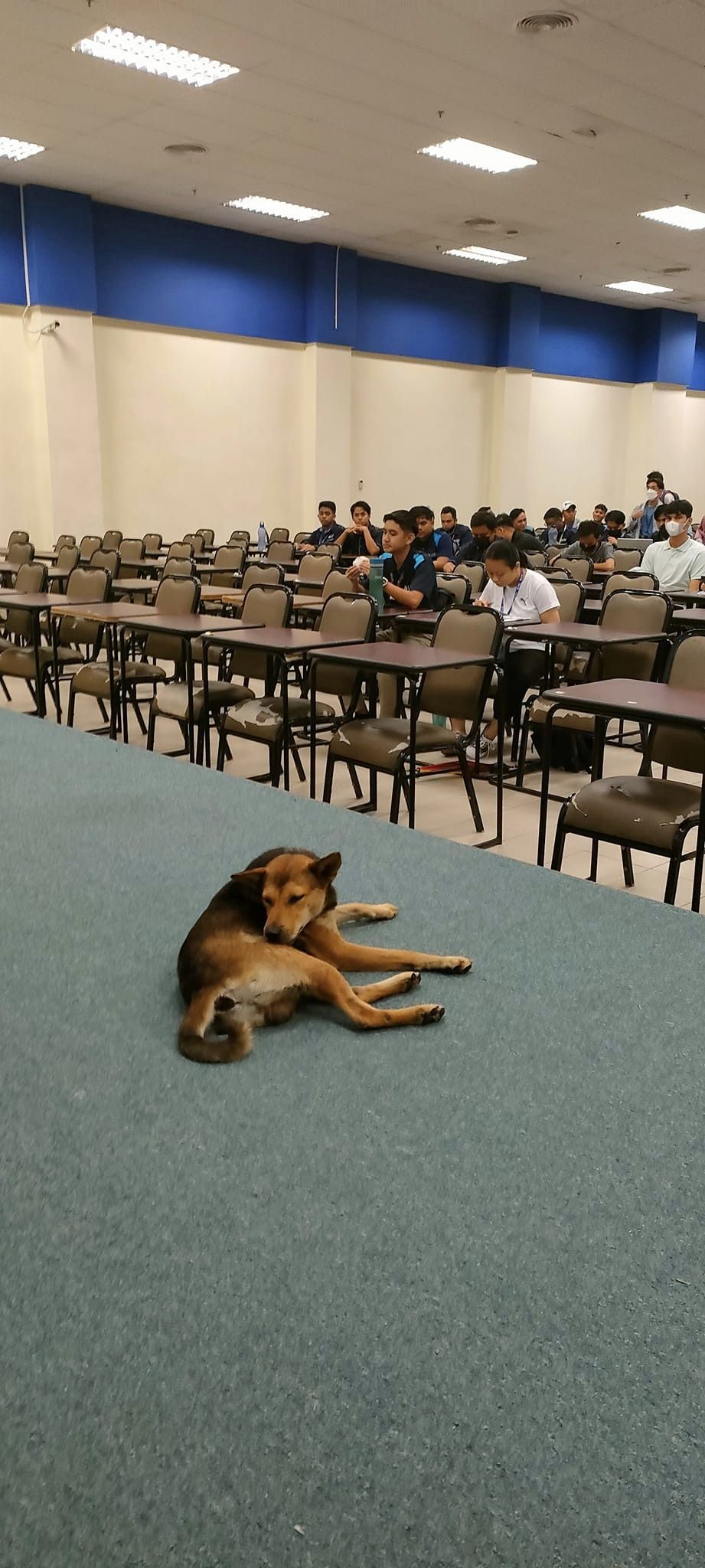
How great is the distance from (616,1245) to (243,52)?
24.5 feet

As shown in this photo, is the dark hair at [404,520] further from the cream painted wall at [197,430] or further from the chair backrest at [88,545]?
the cream painted wall at [197,430]

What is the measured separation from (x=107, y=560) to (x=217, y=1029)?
6.58 meters

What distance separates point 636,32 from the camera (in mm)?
6277

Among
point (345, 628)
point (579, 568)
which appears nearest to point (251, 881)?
point (345, 628)

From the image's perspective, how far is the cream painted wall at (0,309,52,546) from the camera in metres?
10.4

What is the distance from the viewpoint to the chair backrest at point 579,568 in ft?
27.2

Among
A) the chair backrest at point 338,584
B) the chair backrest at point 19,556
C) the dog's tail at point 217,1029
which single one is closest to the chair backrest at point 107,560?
the chair backrest at point 19,556

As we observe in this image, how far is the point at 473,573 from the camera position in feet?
24.0

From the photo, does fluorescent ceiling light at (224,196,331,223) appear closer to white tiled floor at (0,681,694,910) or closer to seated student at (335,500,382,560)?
seated student at (335,500,382,560)

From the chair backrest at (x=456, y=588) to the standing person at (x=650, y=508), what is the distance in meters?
4.69

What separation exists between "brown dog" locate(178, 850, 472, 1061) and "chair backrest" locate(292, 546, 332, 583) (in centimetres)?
634

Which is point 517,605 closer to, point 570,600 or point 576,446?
point 570,600

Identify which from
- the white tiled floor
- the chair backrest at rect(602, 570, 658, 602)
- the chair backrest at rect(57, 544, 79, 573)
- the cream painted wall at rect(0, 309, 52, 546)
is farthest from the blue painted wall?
the chair backrest at rect(602, 570, 658, 602)

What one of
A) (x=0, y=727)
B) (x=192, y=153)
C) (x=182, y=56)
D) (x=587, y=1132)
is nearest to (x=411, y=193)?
(x=192, y=153)
